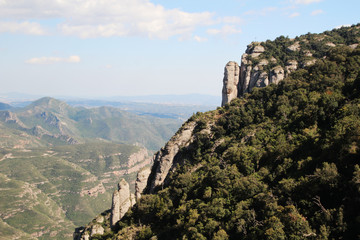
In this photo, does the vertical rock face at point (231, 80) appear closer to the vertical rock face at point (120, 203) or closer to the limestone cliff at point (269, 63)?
the limestone cliff at point (269, 63)

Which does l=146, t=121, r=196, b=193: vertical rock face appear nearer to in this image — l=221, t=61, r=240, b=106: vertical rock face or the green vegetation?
the green vegetation

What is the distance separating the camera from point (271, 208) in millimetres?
29812

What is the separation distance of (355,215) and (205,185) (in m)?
25.0

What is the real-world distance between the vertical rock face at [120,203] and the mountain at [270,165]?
1.52 ft

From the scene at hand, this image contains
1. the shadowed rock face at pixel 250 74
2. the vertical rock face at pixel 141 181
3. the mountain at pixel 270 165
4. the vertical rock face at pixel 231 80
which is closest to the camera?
the mountain at pixel 270 165

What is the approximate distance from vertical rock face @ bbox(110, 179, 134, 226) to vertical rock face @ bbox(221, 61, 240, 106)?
133 feet

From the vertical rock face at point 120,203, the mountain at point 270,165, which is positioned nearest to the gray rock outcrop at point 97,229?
the mountain at point 270,165

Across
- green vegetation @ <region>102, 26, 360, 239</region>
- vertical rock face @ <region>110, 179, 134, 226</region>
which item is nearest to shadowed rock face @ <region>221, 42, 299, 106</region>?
green vegetation @ <region>102, 26, 360, 239</region>

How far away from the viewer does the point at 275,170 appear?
38281 millimetres

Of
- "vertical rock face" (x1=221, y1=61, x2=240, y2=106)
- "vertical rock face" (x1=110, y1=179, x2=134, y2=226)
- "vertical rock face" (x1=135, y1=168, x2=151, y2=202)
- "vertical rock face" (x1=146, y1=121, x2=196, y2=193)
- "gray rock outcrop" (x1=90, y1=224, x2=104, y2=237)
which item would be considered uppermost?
"vertical rock face" (x1=221, y1=61, x2=240, y2=106)

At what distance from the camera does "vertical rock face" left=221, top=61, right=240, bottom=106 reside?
273ft

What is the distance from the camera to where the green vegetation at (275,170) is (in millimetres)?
27109

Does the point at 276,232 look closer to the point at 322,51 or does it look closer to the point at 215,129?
the point at 215,129

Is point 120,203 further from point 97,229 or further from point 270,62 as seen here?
point 270,62
